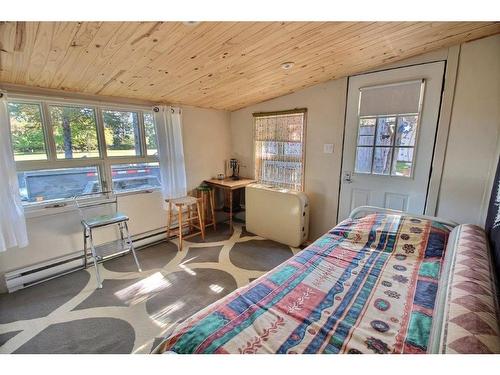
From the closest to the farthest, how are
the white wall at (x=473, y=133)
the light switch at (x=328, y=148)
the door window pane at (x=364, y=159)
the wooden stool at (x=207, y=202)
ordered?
1. the white wall at (x=473, y=133)
2. the door window pane at (x=364, y=159)
3. the light switch at (x=328, y=148)
4. the wooden stool at (x=207, y=202)

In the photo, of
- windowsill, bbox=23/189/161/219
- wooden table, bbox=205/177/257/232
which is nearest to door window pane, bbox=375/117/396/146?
wooden table, bbox=205/177/257/232

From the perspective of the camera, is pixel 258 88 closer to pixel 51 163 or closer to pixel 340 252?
pixel 340 252

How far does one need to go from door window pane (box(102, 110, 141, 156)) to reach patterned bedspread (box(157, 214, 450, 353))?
98.8 inches

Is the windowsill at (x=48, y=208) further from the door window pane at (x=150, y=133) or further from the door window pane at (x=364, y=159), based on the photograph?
the door window pane at (x=364, y=159)

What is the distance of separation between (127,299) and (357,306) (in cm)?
193

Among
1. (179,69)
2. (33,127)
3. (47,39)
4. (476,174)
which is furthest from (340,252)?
(33,127)

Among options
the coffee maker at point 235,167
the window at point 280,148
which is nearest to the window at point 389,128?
the window at point 280,148

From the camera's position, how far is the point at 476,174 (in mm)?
1997

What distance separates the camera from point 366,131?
2.53 m

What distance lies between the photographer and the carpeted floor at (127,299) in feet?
5.32

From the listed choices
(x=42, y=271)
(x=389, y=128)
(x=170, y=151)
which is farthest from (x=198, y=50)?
(x=42, y=271)

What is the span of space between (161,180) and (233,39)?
2.14 meters

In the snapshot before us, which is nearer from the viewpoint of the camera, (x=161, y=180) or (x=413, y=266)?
(x=413, y=266)

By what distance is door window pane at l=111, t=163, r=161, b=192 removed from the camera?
114 inches
